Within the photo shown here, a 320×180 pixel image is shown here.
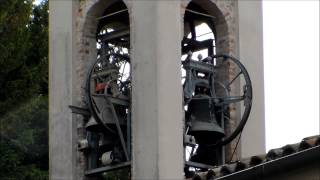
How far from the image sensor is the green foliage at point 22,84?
68.5 feet

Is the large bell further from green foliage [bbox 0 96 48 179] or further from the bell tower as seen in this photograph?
green foliage [bbox 0 96 48 179]

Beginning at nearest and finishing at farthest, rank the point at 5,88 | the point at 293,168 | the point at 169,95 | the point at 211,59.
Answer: the point at 293,168, the point at 169,95, the point at 211,59, the point at 5,88

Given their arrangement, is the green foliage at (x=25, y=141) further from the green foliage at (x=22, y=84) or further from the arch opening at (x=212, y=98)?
the arch opening at (x=212, y=98)

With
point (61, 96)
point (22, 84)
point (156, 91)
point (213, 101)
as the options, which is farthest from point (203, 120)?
point (22, 84)

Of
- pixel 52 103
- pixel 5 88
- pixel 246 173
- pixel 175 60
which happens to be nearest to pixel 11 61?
pixel 5 88

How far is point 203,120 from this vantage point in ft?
50.1

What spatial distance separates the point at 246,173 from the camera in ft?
32.7

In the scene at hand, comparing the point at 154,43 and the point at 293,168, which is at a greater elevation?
the point at 154,43

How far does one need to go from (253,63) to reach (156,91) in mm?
1783

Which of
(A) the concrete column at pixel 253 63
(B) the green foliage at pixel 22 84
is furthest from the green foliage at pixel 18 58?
(A) the concrete column at pixel 253 63

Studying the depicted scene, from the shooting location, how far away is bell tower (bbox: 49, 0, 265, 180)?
14.7 metres

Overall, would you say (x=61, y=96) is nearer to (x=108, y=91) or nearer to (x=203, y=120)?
(x=108, y=91)

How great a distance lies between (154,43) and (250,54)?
5.25 feet

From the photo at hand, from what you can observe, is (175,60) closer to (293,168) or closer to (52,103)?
(52,103)
